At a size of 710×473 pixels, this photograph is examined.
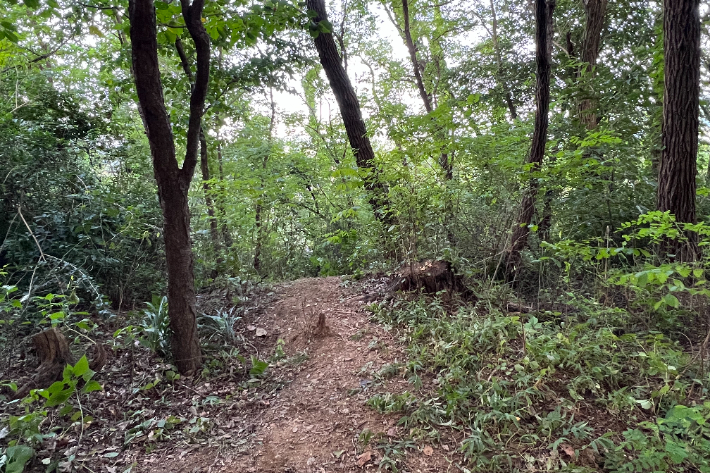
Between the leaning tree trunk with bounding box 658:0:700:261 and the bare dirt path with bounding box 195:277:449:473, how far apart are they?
11.9 ft

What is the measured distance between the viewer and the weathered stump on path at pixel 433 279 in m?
4.29

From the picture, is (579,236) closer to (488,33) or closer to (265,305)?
(265,305)

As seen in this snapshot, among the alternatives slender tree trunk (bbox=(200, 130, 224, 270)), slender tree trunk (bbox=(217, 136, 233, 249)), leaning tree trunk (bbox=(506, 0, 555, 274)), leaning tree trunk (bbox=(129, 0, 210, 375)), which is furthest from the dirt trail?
slender tree trunk (bbox=(217, 136, 233, 249))

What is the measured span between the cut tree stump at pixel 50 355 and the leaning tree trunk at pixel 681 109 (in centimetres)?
623

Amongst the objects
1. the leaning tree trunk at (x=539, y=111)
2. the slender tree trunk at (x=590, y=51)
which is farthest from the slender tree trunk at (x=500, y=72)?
the leaning tree trunk at (x=539, y=111)

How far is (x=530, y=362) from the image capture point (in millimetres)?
2930

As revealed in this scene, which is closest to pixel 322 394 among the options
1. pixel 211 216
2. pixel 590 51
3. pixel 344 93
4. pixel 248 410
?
pixel 248 410

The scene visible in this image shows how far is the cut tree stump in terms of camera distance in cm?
312

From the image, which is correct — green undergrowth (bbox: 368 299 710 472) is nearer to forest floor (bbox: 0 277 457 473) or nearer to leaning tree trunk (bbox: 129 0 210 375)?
forest floor (bbox: 0 277 457 473)

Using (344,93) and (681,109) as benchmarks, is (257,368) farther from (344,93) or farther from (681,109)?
(681,109)

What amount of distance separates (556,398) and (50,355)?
419 centimetres

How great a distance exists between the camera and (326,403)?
302cm

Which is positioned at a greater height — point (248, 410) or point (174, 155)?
point (174, 155)

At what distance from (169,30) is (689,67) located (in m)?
5.51
